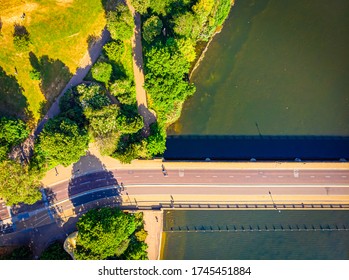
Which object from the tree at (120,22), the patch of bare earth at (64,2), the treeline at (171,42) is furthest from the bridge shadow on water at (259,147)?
the patch of bare earth at (64,2)

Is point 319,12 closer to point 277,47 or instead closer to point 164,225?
point 277,47

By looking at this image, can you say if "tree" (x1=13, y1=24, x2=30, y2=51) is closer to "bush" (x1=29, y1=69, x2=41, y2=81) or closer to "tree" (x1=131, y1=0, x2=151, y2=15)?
"bush" (x1=29, y1=69, x2=41, y2=81)

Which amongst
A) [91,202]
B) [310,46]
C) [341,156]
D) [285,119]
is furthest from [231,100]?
[91,202]

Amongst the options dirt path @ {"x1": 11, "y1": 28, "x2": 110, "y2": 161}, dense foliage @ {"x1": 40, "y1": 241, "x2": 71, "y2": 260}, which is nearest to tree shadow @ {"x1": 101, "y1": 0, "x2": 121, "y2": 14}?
dirt path @ {"x1": 11, "y1": 28, "x2": 110, "y2": 161}

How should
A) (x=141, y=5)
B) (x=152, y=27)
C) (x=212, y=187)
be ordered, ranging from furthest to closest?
(x=212, y=187)
(x=141, y=5)
(x=152, y=27)

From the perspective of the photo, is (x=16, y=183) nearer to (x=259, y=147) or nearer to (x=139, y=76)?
(x=139, y=76)

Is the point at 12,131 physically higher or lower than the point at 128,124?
lower

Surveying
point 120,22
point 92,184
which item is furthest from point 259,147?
point 120,22
